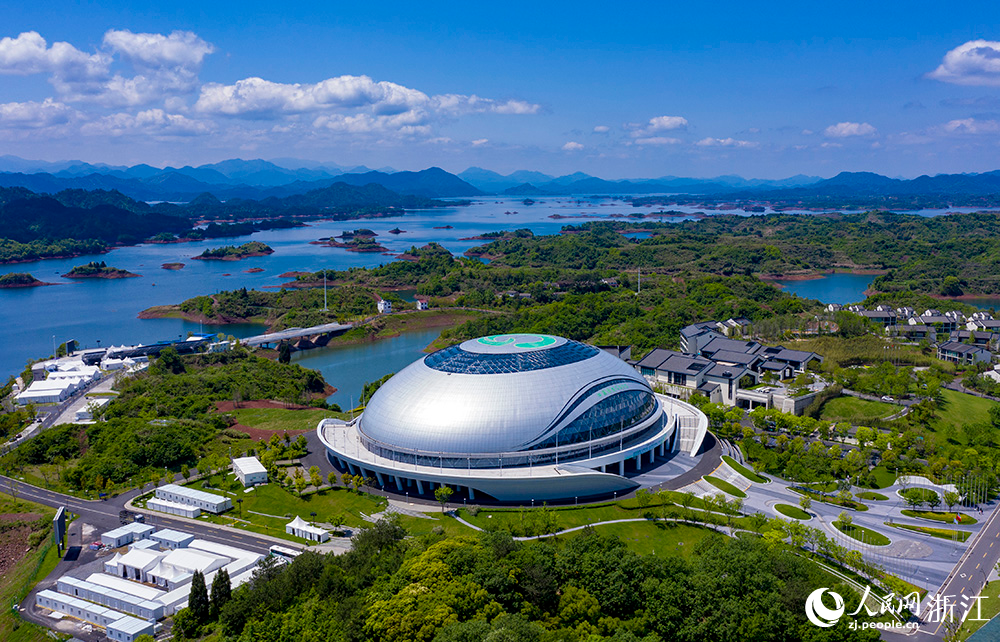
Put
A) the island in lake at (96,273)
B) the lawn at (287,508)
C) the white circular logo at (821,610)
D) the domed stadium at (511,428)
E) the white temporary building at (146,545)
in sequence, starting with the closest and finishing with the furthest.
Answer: the white circular logo at (821,610) → the white temporary building at (146,545) → the lawn at (287,508) → the domed stadium at (511,428) → the island in lake at (96,273)

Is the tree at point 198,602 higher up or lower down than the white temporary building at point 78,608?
higher up

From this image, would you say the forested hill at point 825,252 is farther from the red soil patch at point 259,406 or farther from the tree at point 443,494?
the tree at point 443,494

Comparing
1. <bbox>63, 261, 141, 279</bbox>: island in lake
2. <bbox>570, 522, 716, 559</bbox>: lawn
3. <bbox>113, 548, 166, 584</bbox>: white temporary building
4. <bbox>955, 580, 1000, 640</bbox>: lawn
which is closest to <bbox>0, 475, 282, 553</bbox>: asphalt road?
<bbox>113, 548, 166, 584</bbox>: white temporary building

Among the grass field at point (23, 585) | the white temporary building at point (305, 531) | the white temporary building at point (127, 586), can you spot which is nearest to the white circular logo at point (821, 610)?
the white temporary building at point (305, 531)

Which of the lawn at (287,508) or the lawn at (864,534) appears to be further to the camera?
the lawn at (287,508)

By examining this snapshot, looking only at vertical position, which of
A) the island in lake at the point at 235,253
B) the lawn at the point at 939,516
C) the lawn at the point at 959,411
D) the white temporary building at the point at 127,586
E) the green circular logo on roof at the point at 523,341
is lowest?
the white temporary building at the point at 127,586

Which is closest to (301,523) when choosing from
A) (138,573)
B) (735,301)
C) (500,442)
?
(138,573)

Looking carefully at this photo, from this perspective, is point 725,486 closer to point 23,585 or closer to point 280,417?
point 280,417

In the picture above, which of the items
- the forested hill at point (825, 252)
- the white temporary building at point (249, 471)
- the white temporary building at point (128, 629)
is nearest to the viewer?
the white temporary building at point (128, 629)
